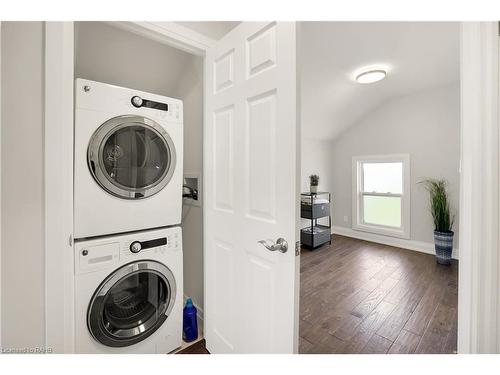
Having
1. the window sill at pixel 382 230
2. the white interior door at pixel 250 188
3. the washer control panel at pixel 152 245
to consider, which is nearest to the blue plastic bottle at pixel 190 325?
the white interior door at pixel 250 188

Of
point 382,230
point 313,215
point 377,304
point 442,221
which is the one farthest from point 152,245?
point 382,230

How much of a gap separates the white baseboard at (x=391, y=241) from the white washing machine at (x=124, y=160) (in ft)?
12.3

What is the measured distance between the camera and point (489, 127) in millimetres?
606

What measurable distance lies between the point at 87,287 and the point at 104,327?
26cm

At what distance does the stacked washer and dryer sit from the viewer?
1150mm

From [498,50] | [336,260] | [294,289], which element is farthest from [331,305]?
[498,50]

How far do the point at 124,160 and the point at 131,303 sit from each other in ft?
2.87

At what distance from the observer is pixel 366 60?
2400 mm

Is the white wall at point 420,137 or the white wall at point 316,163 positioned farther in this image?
the white wall at point 316,163

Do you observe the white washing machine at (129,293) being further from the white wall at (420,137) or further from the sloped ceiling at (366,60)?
the white wall at (420,137)

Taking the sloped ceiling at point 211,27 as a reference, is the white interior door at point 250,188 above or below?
below

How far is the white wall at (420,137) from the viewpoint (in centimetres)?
315

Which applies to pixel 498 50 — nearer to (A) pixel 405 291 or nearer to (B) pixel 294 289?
(B) pixel 294 289

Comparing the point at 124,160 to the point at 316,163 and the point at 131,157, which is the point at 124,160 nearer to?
the point at 131,157
